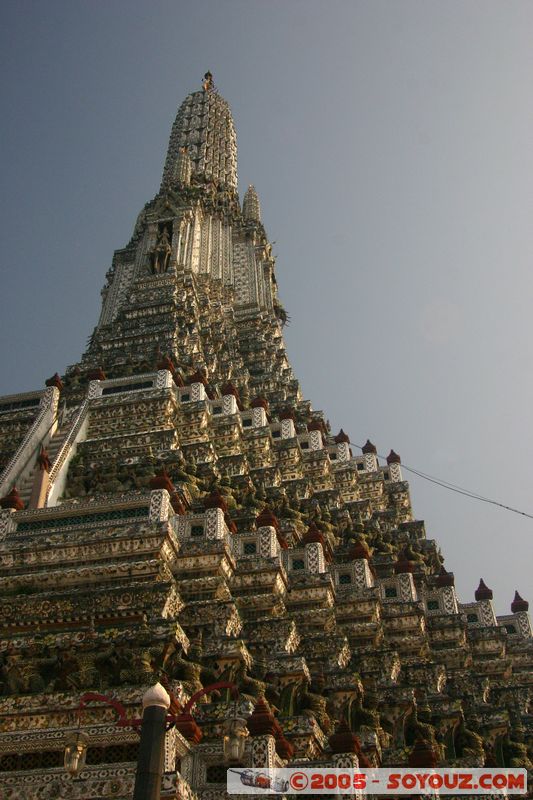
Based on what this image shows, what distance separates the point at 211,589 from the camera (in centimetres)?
2430

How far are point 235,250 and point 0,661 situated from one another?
45.0 metres

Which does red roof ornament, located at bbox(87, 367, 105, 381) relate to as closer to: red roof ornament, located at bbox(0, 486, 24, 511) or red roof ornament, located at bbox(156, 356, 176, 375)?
red roof ornament, located at bbox(156, 356, 176, 375)

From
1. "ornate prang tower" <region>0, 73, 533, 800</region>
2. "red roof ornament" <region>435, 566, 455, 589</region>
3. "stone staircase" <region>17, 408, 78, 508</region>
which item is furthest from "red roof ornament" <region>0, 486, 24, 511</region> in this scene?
"red roof ornament" <region>435, 566, 455, 589</region>

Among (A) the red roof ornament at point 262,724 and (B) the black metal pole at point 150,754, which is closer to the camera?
(B) the black metal pole at point 150,754

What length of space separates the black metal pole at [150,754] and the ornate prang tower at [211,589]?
14.0 ft

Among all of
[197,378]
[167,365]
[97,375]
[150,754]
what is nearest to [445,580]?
[197,378]

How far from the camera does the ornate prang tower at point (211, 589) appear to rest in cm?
1797

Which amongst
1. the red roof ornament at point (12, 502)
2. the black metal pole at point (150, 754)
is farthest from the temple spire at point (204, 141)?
the black metal pole at point (150, 754)

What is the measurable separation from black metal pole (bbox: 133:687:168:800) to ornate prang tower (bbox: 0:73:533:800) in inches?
169

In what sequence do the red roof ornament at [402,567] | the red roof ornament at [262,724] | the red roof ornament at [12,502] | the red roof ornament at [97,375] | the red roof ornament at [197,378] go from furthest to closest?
the red roof ornament at [97,375] < the red roof ornament at [197,378] < the red roof ornament at [402,567] < the red roof ornament at [12,502] < the red roof ornament at [262,724]

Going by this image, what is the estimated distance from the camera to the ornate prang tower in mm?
17969

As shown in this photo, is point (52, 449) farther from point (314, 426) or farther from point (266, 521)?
point (314, 426)

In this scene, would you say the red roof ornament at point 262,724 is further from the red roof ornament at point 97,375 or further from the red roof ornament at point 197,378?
the red roof ornament at point 97,375

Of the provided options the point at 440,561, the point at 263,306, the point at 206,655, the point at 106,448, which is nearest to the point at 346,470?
the point at 440,561
